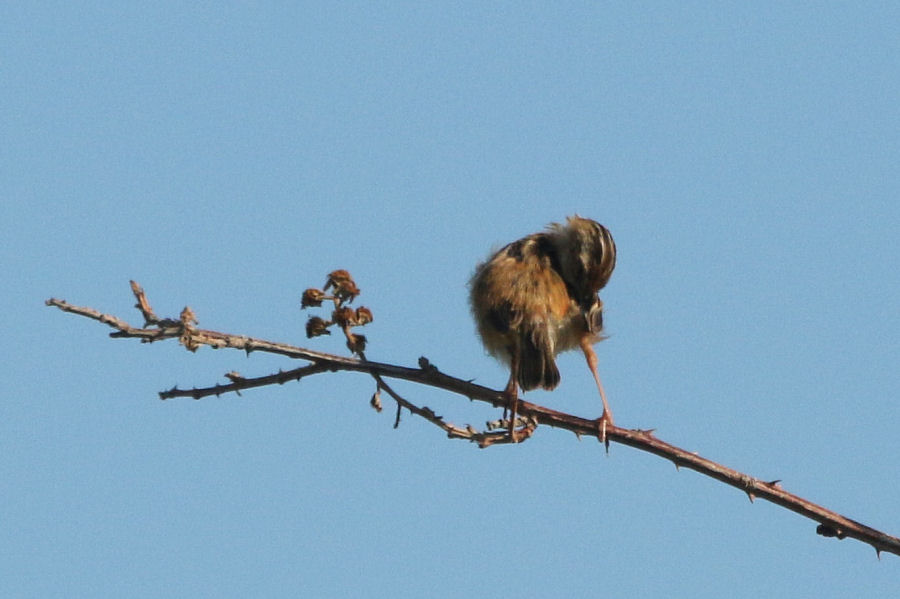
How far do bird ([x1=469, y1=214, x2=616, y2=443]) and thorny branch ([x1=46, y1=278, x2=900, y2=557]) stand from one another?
1.32 m

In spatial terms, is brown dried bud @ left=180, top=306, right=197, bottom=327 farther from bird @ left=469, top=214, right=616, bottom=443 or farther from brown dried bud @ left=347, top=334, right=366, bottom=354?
bird @ left=469, top=214, right=616, bottom=443

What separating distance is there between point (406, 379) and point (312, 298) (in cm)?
49

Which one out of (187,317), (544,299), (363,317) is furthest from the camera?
(544,299)

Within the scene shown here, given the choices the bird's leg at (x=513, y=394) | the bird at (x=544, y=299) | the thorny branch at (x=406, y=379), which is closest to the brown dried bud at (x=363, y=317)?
the thorny branch at (x=406, y=379)

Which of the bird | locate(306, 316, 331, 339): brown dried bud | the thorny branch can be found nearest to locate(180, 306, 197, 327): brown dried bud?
the thorny branch

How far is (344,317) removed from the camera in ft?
13.3

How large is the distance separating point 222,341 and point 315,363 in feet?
1.23

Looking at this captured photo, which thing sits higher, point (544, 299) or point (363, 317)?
point (544, 299)

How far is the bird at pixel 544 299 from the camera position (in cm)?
582

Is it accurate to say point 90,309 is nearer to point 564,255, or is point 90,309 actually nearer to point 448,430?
point 448,430

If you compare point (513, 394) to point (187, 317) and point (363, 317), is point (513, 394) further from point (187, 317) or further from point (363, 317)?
point (187, 317)

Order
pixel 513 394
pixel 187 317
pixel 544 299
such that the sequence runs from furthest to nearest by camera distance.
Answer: pixel 544 299 < pixel 513 394 < pixel 187 317

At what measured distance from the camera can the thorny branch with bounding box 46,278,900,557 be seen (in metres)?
3.50

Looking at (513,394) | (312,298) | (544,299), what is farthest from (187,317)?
(544,299)
